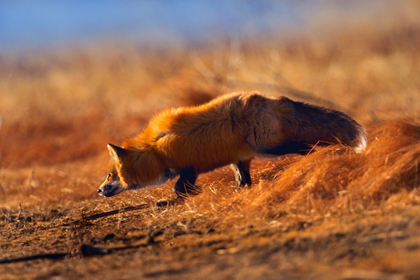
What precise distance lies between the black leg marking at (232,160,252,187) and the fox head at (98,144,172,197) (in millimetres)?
845

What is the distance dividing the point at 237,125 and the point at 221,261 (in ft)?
8.50

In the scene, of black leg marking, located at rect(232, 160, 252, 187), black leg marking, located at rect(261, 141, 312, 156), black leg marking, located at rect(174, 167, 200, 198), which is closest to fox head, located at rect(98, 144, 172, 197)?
black leg marking, located at rect(174, 167, 200, 198)

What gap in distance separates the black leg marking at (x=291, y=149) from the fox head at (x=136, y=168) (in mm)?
Answer: 1337

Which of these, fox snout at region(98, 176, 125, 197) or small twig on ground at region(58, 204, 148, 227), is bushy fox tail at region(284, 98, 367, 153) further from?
fox snout at region(98, 176, 125, 197)

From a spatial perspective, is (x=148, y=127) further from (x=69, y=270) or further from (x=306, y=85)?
(x=306, y=85)

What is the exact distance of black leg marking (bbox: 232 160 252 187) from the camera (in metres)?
7.06

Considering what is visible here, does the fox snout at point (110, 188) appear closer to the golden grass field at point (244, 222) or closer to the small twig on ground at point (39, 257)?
the golden grass field at point (244, 222)

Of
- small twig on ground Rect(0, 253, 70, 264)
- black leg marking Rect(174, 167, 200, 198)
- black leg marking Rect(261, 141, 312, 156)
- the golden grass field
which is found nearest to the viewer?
the golden grass field

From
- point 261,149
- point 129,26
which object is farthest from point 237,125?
point 129,26

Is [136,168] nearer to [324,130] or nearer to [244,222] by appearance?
→ [244,222]

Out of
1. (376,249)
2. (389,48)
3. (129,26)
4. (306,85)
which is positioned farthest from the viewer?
(129,26)

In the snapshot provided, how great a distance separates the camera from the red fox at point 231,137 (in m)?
6.82

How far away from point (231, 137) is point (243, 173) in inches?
20.9

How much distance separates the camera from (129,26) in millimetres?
130625
